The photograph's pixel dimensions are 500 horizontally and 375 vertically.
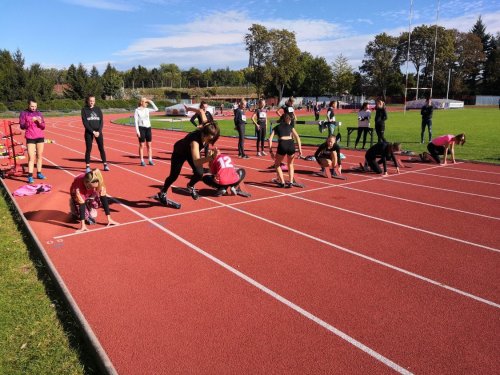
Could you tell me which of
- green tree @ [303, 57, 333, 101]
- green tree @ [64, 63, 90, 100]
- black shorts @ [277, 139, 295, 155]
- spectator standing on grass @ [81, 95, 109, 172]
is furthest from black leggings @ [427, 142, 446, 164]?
green tree @ [303, 57, 333, 101]

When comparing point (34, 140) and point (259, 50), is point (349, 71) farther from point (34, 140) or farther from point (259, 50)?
point (34, 140)

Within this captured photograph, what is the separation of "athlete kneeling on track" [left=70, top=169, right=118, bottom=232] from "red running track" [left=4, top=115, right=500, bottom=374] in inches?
8.7

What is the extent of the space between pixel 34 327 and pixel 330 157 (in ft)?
26.2

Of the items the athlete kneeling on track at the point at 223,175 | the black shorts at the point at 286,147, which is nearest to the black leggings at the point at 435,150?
the black shorts at the point at 286,147

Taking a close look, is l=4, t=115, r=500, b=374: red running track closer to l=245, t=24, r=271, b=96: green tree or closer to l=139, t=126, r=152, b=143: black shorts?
l=139, t=126, r=152, b=143: black shorts

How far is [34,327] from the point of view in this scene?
3.54 meters

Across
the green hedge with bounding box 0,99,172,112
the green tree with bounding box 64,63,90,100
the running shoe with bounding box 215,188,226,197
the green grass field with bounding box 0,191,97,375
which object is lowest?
the green grass field with bounding box 0,191,97,375

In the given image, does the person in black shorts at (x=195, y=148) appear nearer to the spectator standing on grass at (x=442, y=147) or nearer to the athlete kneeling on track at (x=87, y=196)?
the athlete kneeling on track at (x=87, y=196)

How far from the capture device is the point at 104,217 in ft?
21.8

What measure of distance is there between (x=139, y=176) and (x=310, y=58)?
7812cm

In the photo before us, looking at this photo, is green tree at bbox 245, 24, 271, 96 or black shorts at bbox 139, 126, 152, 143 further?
green tree at bbox 245, 24, 271, 96

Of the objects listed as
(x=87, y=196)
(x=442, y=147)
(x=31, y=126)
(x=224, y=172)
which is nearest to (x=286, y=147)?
(x=224, y=172)

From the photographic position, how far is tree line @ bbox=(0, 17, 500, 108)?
59.7 metres

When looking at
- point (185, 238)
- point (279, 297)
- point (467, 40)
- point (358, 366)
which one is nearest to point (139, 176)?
point (185, 238)
